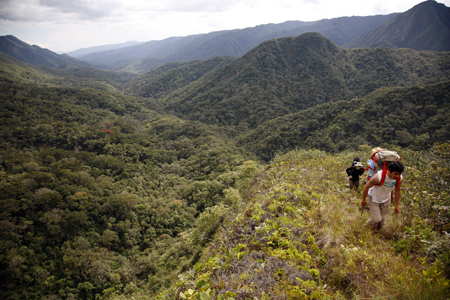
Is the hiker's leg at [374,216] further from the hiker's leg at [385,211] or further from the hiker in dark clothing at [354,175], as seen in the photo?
the hiker in dark clothing at [354,175]

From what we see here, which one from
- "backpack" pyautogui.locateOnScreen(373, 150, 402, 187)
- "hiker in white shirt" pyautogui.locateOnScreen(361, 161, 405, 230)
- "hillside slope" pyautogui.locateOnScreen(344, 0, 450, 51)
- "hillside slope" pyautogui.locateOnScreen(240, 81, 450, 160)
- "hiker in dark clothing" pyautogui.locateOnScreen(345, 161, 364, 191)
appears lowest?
"hillside slope" pyautogui.locateOnScreen(240, 81, 450, 160)

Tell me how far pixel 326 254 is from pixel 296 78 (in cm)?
12774

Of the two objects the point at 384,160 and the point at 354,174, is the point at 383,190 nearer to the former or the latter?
the point at 384,160

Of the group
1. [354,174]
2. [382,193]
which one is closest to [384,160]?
[382,193]

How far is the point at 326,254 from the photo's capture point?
158 inches

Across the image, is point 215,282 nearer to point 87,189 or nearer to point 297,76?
point 87,189

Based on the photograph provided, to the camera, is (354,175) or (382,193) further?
(354,175)

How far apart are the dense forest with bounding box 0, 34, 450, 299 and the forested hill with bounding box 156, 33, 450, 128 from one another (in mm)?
950

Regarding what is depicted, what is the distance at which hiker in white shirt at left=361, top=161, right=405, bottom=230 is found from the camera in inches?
170

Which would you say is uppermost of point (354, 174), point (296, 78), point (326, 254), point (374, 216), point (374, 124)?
point (296, 78)

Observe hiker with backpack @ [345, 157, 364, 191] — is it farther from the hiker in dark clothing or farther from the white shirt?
the white shirt

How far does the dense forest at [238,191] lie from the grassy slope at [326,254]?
0.10 ft

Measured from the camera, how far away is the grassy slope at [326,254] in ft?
9.94

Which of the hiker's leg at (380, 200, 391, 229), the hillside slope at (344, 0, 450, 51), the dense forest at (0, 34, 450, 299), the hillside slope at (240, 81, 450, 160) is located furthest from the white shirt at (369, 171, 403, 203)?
the hillside slope at (344, 0, 450, 51)
